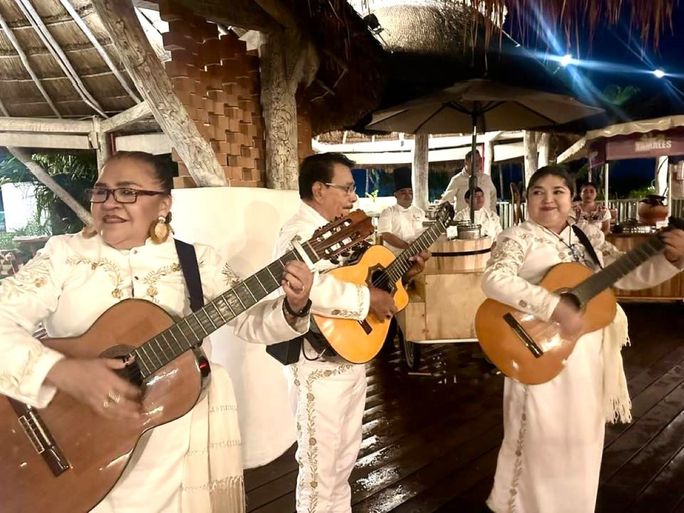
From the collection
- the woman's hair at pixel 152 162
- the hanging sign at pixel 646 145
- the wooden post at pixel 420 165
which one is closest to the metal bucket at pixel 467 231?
the woman's hair at pixel 152 162

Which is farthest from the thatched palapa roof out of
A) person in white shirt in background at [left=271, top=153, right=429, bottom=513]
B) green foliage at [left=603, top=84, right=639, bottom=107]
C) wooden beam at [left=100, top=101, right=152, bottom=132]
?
green foliage at [left=603, top=84, right=639, bottom=107]

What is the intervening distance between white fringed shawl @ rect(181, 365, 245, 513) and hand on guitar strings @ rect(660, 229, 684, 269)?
5.86 feet

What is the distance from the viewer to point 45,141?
5.97 m

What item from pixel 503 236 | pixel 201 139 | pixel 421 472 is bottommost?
pixel 421 472

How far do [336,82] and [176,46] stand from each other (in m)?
1.48

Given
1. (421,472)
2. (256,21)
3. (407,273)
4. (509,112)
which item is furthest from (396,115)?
(421,472)

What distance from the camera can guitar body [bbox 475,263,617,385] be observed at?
6.48ft

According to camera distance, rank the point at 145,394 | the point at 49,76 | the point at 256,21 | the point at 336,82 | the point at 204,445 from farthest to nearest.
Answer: the point at 49,76
the point at 336,82
the point at 256,21
the point at 204,445
the point at 145,394

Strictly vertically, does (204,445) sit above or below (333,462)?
above

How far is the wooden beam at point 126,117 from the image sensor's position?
207 inches

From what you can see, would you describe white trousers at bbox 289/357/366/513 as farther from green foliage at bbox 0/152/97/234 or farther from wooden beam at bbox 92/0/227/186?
green foliage at bbox 0/152/97/234

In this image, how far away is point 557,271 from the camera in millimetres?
2021

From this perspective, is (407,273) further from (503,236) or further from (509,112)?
(509,112)

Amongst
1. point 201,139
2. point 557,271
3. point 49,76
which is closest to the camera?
point 557,271
